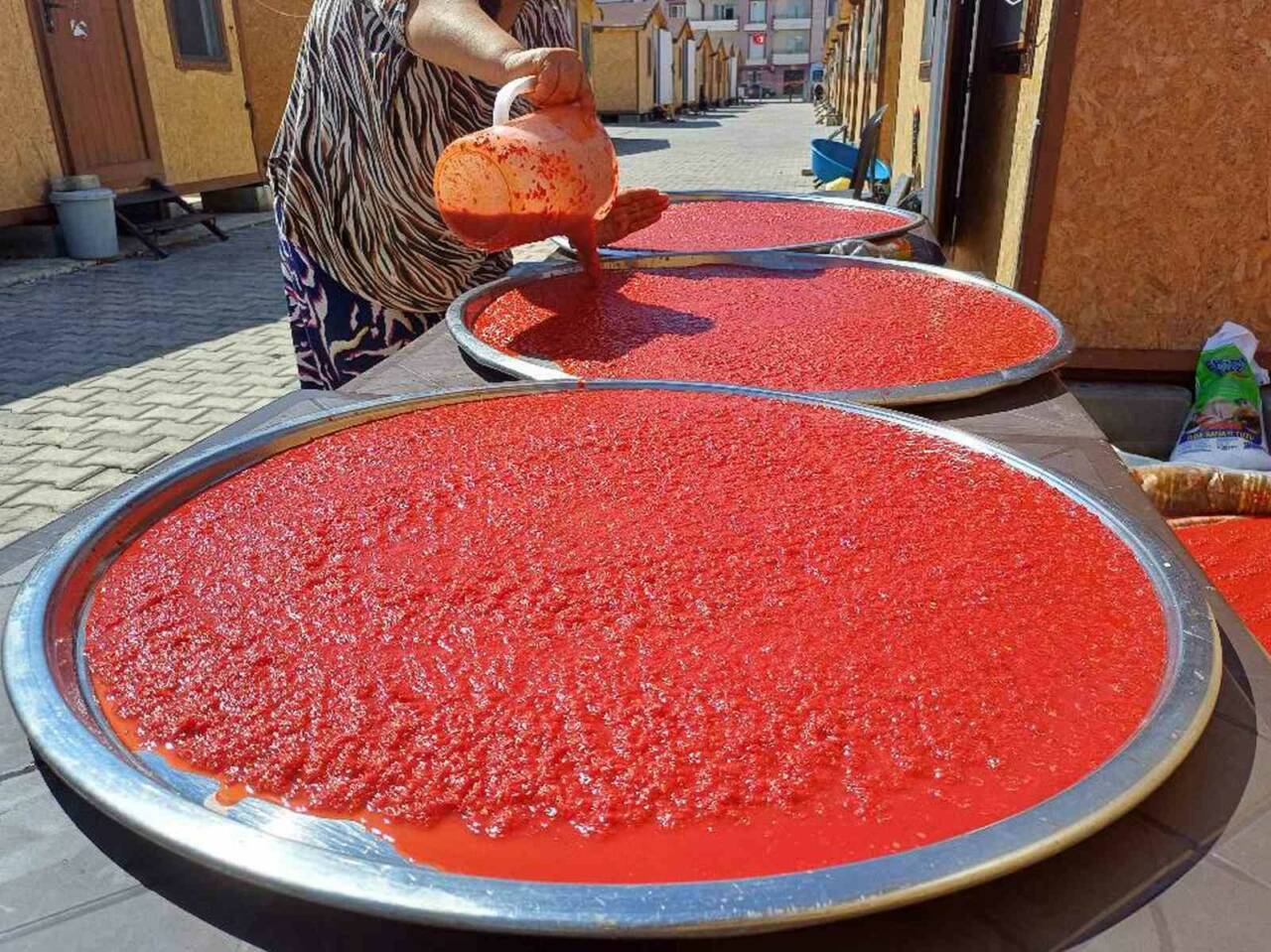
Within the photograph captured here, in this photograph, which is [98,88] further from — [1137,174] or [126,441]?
[1137,174]

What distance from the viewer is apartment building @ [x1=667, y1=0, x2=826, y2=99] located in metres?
61.8

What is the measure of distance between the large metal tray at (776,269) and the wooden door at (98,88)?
7.43 m

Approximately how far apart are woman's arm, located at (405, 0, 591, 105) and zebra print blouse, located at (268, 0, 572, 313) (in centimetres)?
21

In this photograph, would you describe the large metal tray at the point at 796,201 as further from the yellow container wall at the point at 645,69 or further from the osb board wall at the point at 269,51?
the yellow container wall at the point at 645,69

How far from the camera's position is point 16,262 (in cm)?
741

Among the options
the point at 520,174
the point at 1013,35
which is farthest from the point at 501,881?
the point at 1013,35

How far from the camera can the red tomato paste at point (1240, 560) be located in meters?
1.73

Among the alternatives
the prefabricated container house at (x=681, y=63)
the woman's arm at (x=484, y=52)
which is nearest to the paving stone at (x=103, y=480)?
the woman's arm at (x=484, y=52)

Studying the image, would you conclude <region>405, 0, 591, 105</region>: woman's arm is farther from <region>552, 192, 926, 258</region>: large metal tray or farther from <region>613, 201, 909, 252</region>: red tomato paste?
<region>613, 201, 909, 252</region>: red tomato paste

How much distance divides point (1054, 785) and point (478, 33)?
1285mm

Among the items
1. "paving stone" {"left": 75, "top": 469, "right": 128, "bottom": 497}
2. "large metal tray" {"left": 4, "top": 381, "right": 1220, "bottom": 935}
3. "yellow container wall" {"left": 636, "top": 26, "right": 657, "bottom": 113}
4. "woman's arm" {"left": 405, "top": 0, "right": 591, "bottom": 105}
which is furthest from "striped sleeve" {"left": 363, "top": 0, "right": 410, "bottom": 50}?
"yellow container wall" {"left": 636, "top": 26, "right": 657, "bottom": 113}

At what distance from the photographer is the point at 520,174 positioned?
139cm

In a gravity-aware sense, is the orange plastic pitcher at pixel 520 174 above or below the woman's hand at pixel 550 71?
below

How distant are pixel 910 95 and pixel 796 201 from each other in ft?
14.0
